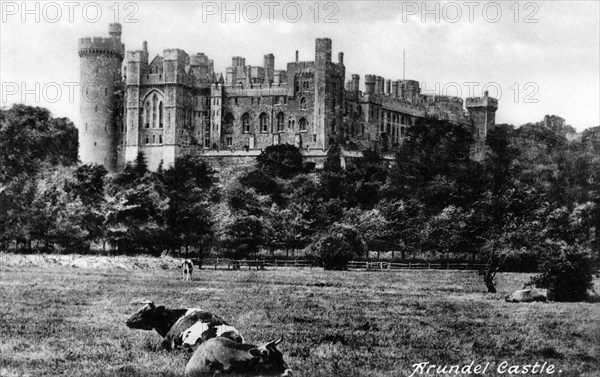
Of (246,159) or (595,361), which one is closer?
(595,361)

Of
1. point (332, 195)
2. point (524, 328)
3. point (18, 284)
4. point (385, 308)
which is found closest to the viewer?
point (524, 328)

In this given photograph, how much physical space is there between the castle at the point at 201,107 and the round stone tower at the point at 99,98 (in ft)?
0.30

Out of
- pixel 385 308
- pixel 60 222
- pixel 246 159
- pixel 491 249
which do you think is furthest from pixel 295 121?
pixel 385 308

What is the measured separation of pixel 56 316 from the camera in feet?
53.8

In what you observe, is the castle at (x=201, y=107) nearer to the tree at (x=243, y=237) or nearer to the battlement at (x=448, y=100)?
the battlement at (x=448, y=100)

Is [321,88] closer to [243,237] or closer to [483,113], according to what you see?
[483,113]

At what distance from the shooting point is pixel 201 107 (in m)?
83.0

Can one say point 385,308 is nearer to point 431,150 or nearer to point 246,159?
point 431,150

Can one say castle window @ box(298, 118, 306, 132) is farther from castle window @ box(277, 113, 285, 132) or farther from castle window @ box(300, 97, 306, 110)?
castle window @ box(277, 113, 285, 132)

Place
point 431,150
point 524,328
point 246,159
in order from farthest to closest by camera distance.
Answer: point 246,159 < point 431,150 < point 524,328

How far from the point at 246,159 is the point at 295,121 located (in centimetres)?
696

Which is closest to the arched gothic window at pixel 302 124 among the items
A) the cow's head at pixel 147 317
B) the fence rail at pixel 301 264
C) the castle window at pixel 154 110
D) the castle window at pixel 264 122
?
the castle window at pixel 264 122

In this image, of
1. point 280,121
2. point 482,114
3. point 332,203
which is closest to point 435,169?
point 332,203

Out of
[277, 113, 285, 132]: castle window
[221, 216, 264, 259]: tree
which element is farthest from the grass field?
[277, 113, 285, 132]: castle window
